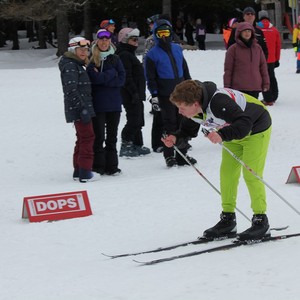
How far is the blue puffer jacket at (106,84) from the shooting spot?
891 cm

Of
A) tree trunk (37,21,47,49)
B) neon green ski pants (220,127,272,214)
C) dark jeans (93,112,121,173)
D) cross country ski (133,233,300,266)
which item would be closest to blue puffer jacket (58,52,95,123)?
dark jeans (93,112,121,173)

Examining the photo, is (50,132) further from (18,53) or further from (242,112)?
(18,53)

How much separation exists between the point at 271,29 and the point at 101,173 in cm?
620

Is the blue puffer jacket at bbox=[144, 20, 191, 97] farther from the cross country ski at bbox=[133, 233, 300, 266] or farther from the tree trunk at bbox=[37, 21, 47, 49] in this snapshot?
the tree trunk at bbox=[37, 21, 47, 49]

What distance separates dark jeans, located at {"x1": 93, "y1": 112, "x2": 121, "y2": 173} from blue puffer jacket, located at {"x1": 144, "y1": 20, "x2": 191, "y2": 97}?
687 millimetres

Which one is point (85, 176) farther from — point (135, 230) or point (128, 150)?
point (135, 230)

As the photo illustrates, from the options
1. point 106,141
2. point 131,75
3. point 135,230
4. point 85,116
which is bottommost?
point 135,230

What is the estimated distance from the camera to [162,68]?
31.3 feet

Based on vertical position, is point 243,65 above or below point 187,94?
below

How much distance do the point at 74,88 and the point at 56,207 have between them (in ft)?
5.86

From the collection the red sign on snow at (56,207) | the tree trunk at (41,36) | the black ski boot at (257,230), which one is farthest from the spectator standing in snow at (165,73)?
the tree trunk at (41,36)

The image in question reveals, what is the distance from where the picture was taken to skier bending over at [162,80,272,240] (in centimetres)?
539

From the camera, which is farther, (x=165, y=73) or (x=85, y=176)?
(x=165, y=73)

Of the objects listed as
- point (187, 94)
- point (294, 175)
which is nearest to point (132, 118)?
point (294, 175)
